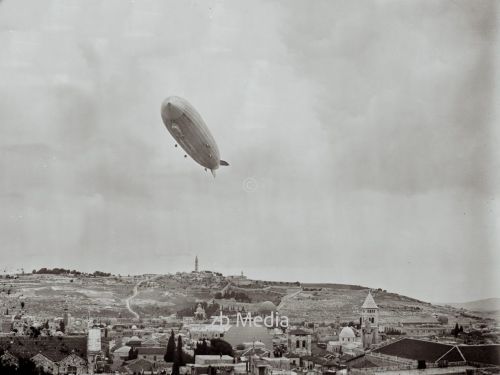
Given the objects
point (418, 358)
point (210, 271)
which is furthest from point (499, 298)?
point (210, 271)

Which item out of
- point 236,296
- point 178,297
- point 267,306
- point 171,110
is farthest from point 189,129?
point 178,297

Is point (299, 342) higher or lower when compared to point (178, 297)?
lower

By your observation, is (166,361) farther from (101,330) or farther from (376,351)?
(376,351)

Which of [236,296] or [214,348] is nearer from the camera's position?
[214,348]

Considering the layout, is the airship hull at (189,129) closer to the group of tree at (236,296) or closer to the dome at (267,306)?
the group of tree at (236,296)

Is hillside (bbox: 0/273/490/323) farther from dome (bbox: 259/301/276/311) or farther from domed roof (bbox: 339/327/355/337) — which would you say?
domed roof (bbox: 339/327/355/337)

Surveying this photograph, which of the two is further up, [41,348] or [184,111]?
[184,111]

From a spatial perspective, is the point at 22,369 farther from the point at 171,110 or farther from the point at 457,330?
the point at 457,330

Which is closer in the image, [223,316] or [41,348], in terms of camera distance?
[41,348]
